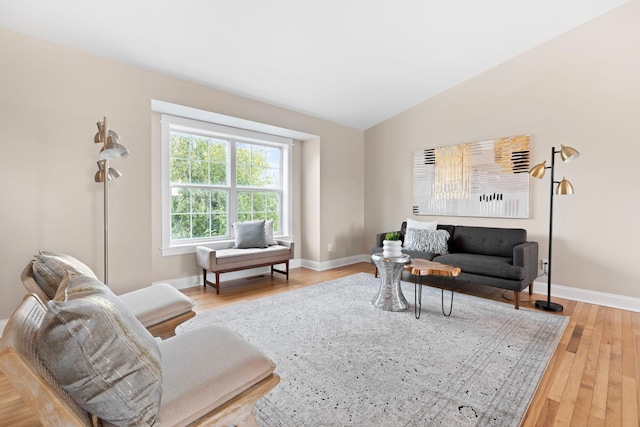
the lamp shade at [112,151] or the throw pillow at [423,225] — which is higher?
the lamp shade at [112,151]

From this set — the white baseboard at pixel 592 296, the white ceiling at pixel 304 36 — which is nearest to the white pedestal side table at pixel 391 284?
the white baseboard at pixel 592 296

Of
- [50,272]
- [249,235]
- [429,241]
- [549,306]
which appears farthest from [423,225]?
[50,272]

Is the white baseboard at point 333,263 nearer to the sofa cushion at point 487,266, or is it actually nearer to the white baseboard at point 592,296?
the sofa cushion at point 487,266

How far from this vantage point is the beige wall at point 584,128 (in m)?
3.37

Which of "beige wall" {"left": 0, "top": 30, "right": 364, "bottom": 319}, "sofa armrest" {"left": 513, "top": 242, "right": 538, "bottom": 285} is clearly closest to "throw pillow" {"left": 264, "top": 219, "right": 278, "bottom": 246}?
"beige wall" {"left": 0, "top": 30, "right": 364, "bottom": 319}

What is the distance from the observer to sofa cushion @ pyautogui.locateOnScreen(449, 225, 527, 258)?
390 cm

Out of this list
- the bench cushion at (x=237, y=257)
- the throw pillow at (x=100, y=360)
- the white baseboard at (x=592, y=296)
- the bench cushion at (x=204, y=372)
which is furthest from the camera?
the bench cushion at (x=237, y=257)

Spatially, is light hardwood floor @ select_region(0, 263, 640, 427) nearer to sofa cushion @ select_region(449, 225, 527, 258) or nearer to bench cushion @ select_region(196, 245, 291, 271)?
bench cushion @ select_region(196, 245, 291, 271)

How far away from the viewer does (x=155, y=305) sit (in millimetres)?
2027

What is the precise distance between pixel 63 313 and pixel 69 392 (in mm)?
242

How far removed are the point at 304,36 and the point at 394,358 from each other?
3.11 m

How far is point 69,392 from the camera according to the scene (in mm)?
865

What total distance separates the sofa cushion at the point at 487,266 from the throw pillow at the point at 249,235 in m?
2.45

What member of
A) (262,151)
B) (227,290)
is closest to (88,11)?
(262,151)
